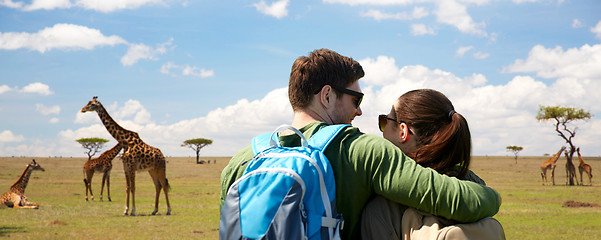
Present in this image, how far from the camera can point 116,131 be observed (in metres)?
16.0

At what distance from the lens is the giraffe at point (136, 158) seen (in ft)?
47.6

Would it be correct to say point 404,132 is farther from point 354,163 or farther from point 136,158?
point 136,158

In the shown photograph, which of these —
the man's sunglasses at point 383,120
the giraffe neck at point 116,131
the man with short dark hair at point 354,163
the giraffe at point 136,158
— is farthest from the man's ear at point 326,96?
the giraffe neck at point 116,131

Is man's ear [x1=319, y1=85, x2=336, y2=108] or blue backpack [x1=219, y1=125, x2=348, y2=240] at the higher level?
man's ear [x1=319, y1=85, x2=336, y2=108]

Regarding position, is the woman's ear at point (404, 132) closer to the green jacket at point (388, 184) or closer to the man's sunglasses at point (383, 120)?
the man's sunglasses at point (383, 120)

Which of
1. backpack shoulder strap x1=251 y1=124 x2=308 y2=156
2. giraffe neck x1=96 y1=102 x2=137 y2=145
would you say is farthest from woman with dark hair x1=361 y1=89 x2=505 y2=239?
giraffe neck x1=96 y1=102 x2=137 y2=145

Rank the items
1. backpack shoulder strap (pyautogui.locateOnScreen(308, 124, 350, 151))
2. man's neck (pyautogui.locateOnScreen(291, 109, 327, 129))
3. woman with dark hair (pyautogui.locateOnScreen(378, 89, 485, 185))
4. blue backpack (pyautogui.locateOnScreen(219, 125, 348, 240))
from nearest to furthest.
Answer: blue backpack (pyautogui.locateOnScreen(219, 125, 348, 240)) < backpack shoulder strap (pyautogui.locateOnScreen(308, 124, 350, 151)) < woman with dark hair (pyautogui.locateOnScreen(378, 89, 485, 185)) < man's neck (pyautogui.locateOnScreen(291, 109, 327, 129))

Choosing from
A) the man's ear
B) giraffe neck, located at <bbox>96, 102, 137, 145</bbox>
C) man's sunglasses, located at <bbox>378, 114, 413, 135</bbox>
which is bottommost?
man's sunglasses, located at <bbox>378, 114, 413, 135</bbox>

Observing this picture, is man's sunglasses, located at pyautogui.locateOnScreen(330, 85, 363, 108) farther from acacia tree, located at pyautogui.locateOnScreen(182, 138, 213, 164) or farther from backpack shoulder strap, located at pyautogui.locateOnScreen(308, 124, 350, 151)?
acacia tree, located at pyautogui.locateOnScreen(182, 138, 213, 164)

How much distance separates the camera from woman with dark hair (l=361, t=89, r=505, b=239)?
2059mm

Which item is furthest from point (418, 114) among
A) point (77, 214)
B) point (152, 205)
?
point (152, 205)

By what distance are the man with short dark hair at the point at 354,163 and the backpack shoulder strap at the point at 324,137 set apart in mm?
35

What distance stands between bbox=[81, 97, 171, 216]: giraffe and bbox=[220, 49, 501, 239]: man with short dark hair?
39.6 feet

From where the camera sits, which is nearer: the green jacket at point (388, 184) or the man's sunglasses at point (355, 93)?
the green jacket at point (388, 184)
